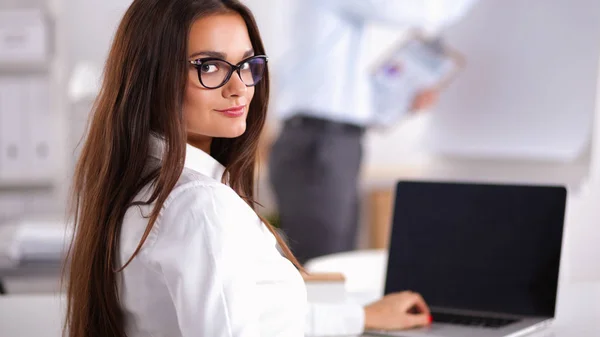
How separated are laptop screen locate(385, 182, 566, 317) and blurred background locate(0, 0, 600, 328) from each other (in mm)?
401

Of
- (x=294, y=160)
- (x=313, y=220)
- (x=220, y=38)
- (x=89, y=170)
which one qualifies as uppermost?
(x=220, y=38)

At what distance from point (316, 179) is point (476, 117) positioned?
24.8 inches

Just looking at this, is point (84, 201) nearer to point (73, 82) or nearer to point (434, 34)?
point (434, 34)

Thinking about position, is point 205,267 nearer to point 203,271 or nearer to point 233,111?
point 203,271

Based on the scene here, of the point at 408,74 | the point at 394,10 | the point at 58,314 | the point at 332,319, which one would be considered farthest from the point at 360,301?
the point at 394,10

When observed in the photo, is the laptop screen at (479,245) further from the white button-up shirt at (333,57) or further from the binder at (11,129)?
the binder at (11,129)

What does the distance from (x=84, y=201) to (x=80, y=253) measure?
0.22ft

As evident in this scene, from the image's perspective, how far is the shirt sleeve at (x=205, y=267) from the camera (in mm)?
939

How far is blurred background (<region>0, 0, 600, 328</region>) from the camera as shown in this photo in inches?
83.7

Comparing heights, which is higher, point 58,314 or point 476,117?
point 476,117

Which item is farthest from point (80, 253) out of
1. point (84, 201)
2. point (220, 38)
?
point (220, 38)

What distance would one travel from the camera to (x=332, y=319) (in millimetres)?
1279

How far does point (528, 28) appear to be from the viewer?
2.29m

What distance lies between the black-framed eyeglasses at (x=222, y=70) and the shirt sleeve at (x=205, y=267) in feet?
0.52
